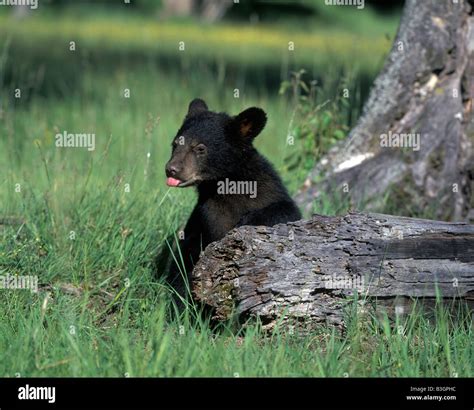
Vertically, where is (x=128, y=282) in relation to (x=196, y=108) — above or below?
below

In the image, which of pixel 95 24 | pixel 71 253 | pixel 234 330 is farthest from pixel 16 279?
→ pixel 95 24

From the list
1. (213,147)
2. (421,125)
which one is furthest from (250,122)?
(421,125)

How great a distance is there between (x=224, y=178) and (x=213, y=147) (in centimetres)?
24

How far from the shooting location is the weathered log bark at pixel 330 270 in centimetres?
506

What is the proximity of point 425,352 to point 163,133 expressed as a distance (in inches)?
230

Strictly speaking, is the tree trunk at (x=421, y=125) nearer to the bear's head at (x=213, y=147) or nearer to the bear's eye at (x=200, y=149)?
the bear's head at (x=213, y=147)

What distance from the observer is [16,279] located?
18.4ft

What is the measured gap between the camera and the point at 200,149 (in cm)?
595

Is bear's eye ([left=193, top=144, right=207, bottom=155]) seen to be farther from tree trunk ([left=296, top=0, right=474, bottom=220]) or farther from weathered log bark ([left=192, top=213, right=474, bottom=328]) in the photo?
tree trunk ([left=296, top=0, right=474, bottom=220])

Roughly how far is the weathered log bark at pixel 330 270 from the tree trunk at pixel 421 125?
2417 millimetres

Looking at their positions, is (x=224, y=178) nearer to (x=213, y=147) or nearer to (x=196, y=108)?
(x=213, y=147)

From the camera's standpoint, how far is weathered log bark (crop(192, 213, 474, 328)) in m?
5.06

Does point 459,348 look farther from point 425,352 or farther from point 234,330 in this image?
point 234,330

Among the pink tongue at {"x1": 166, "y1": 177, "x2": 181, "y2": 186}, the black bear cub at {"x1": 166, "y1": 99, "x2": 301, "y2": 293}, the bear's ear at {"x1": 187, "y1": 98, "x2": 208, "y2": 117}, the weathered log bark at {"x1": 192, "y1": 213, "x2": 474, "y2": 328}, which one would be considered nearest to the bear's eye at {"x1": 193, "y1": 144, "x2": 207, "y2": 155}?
the black bear cub at {"x1": 166, "y1": 99, "x2": 301, "y2": 293}
